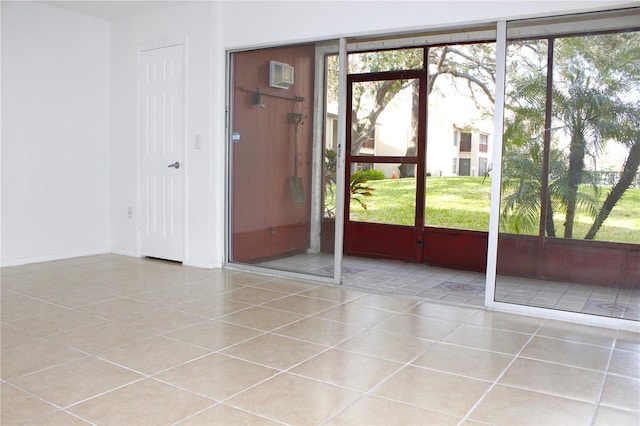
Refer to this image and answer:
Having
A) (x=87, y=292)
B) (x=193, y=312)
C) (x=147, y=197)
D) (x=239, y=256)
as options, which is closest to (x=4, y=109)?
(x=147, y=197)

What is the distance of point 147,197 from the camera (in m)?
5.52

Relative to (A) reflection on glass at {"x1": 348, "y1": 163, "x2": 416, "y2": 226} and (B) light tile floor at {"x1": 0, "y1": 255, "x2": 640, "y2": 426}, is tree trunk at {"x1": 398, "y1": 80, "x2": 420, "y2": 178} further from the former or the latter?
(B) light tile floor at {"x1": 0, "y1": 255, "x2": 640, "y2": 426}

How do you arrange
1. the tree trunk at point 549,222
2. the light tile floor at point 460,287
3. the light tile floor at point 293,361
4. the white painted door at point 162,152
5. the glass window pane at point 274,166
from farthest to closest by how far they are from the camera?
the white painted door at point 162,152, the glass window pane at point 274,166, the tree trunk at point 549,222, the light tile floor at point 460,287, the light tile floor at point 293,361

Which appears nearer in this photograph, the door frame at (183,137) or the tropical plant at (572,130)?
the tropical plant at (572,130)

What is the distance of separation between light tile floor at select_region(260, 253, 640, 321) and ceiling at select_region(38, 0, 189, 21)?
2.62 metres

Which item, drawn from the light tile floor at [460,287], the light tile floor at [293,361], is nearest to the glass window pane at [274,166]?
the light tile floor at [460,287]

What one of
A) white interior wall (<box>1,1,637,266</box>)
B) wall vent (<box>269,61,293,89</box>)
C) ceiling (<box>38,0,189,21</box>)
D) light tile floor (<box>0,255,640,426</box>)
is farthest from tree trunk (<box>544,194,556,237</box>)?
ceiling (<box>38,0,189,21</box>)

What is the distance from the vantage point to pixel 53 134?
524cm

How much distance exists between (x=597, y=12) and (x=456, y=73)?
229cm

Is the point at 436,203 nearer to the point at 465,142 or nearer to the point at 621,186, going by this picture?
the point at 465,142

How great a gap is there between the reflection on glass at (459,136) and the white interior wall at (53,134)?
137 inches

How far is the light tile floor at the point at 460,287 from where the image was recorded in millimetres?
3508

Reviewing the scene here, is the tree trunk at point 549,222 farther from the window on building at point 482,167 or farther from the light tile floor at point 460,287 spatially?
the window on building at point 482,167

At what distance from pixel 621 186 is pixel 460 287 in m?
1.59
